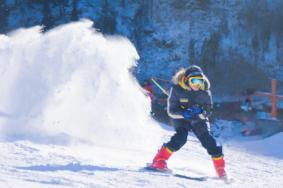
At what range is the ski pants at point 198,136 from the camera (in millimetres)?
6195

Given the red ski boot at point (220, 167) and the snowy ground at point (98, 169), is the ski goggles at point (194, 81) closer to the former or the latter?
the red ski boot at point (220, 167)

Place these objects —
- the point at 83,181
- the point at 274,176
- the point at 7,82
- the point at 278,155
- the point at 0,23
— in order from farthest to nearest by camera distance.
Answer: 1. the point at 0,23
2. the point at 278,155
3. the point at 7,82
4. the point at 274,176
5. the point at 83,181

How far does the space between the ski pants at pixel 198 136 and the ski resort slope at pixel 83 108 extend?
0.33 meters

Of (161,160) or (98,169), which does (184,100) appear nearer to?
(161,160)

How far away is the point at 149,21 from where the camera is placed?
24.4m

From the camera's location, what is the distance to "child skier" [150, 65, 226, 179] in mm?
6164

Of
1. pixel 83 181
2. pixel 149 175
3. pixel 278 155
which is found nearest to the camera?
pixel 83 181

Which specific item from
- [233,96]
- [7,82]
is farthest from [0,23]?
[7,82]

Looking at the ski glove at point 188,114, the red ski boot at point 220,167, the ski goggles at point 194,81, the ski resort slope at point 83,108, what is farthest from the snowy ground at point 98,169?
the ski goggles at point 194,81

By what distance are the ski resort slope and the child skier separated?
10.3 inches

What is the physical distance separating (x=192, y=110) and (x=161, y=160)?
0.63 m

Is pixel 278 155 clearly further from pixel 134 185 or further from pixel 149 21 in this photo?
pixel 149 21

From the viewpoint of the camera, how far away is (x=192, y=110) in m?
6.14

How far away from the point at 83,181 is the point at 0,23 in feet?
63.3
